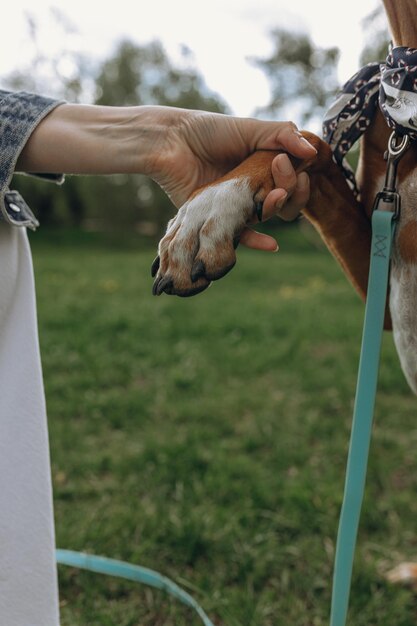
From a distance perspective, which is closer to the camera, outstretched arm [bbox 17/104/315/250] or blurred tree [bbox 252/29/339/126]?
outstretched arm [bbox 17/104/315/250]

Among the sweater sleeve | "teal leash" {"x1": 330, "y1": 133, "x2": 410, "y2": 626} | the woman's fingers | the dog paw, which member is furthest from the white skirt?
→ "teal leash" {"x1": 330, "y1": 133, "x2": 410, "y2": 626}

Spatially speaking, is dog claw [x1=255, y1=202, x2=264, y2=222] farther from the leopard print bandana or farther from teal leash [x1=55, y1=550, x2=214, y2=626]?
teal leash [x1=55, y1=550, x2=214, y2=626]

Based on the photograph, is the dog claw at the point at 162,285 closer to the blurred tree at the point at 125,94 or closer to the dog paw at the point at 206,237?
the dog paw at the point at 206,237

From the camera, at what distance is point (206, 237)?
1.37m

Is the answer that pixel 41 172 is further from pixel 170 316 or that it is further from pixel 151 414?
pixel 170 316

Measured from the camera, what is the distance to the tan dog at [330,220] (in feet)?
4.48

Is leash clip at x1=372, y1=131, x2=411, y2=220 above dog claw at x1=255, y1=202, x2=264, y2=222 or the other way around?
above

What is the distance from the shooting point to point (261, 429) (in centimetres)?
346

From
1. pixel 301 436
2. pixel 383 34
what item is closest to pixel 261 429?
pixel 301 436

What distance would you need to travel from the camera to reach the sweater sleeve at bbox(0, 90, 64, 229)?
1378 mm

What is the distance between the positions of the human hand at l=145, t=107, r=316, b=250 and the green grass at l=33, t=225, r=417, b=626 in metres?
1.30

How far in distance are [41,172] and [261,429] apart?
222 cm

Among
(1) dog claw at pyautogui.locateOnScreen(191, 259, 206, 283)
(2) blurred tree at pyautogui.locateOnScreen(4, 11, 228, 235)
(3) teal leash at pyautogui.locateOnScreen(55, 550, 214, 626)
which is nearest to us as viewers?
(1) dog claw at pyautogui.locateOnScreen(191, 259, 206, 283)

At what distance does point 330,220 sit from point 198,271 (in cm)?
42
